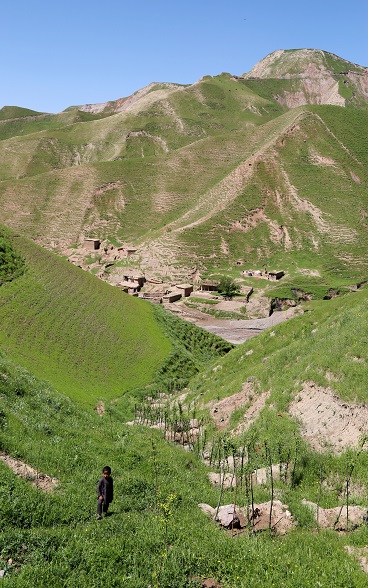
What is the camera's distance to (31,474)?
791 cm

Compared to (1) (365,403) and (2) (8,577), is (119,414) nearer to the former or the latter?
(1) (365,403)

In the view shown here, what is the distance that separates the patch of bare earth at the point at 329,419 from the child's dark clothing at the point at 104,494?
665 cm

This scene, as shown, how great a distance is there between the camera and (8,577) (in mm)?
5457

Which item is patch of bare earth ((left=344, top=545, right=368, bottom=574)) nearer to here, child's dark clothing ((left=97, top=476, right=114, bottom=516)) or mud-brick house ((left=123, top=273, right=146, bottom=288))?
child's dark clothing ((left=97, top=476, right=114, bottom=516))

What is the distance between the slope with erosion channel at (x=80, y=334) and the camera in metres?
21.3

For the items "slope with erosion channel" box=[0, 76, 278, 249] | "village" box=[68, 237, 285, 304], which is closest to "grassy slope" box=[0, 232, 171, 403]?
"village" box=[68, 237, 285, 304]

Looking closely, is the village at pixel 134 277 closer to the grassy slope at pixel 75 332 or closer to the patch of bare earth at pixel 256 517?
the grassy slope at pixel 75 332

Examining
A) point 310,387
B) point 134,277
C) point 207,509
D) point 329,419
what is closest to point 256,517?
point 207,509

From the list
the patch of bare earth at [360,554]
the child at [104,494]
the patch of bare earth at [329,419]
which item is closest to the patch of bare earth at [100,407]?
the patch of bare earth at [329,419]

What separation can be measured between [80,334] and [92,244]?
182 ft

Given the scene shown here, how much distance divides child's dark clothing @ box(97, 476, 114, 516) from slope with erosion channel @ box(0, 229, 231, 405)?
11.8m

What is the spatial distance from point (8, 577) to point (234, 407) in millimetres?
11604

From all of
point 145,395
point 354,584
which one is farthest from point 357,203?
point 354,584

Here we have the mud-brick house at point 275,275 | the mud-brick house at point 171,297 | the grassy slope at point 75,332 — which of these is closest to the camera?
the grassy slope at point 75,332
